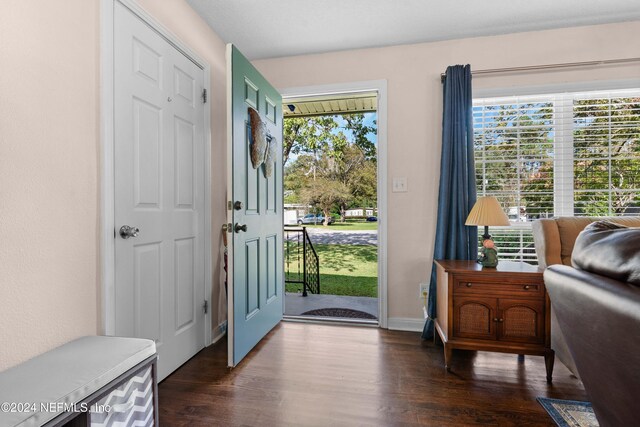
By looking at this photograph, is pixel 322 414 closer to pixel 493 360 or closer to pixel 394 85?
pixel 493 360

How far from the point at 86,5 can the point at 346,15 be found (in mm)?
1588

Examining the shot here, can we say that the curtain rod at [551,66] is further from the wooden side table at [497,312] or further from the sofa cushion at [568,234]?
the wooden side table at [497,312]

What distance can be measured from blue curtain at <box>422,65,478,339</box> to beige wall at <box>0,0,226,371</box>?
7.35 feet

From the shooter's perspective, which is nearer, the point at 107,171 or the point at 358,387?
the point at 107,171

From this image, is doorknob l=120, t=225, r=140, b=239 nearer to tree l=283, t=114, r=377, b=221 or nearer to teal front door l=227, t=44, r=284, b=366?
teal front door l=227, t=44, r=284, b=366

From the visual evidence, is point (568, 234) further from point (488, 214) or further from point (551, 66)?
point (551, 66)

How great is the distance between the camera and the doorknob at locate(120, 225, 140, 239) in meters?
1.59

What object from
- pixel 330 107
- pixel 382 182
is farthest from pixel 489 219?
pixel 330 107

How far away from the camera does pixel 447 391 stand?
5.81 feet

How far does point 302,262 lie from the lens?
225 inches

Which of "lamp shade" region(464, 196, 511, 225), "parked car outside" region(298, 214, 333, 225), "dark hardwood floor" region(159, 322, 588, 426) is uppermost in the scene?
"lamp shade" region(464, 196, 511, 225)

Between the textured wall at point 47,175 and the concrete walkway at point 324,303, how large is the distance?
2.54 m

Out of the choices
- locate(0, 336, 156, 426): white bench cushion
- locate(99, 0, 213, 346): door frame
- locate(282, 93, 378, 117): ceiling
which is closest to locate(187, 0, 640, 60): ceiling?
locate(99, 0, 213, 346): door frame

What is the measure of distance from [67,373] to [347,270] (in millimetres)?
5241
